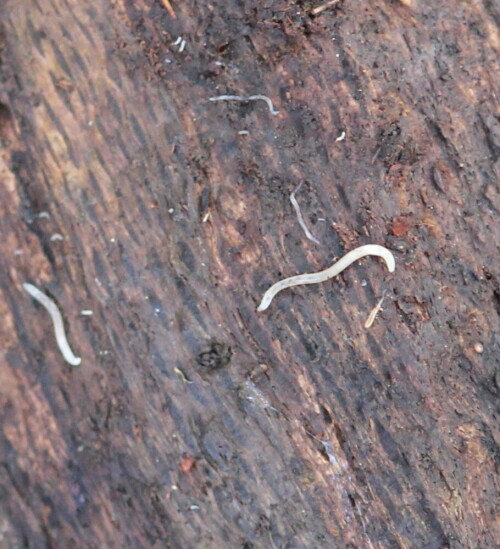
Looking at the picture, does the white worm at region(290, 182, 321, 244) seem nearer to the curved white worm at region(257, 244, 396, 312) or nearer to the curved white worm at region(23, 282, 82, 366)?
the curved white worm at region(257, 244, 396, 312)

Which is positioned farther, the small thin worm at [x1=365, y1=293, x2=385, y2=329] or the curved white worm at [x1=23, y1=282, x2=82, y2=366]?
the small thin worm at [x1=365, y1=293, x2=385, y2=329]

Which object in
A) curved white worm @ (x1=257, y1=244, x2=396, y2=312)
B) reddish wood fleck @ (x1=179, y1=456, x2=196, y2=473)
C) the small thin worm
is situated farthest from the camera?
the small thin worm

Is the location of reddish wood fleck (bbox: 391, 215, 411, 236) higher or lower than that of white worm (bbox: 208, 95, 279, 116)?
lower

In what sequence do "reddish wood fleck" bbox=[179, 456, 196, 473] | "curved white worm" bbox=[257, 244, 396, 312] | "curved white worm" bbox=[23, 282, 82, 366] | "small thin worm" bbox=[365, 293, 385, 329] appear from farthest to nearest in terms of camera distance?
"small thin worm" bbox=[365, 293, 385, 329] < "curved white worm" bbox=[257, 244, 396, 312] < "reddish wood fleck" bbox=[179, 456, 196, 473] < "curved white worm" bbox=[23, 282, 82, 366]

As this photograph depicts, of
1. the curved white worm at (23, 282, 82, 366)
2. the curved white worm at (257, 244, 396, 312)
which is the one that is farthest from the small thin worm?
the curved white worm at (23, 282, 82, 366)

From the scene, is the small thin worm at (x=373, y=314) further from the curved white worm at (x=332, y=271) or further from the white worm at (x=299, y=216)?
the white worm at (x=299, y=216)

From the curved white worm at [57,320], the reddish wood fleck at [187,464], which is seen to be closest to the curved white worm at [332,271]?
the reddish wood fleck at [187,464]

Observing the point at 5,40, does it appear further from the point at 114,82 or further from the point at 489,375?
the point at 489,375

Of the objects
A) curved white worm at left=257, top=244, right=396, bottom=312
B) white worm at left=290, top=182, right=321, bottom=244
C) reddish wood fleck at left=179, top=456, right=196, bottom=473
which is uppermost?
white worm at left=290, top=182, right=321, bottom=244
